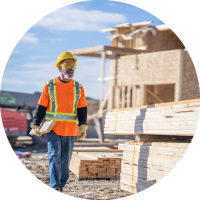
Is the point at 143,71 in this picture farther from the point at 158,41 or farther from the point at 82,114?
the point at 82,114

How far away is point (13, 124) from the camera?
48.5ft

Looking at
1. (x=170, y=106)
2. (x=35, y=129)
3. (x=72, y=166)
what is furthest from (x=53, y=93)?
(x=72, y=166)

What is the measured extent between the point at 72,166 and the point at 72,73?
3.39m

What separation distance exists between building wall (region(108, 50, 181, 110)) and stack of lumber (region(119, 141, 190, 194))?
436 inches

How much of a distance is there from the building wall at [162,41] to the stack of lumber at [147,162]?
49.8 ft

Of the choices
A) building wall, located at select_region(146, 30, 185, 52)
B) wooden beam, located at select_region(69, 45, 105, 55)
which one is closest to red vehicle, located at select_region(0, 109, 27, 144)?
wooden beam, located at select_region(69, 45, 105, 55)

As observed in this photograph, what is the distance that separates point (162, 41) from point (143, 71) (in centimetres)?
411

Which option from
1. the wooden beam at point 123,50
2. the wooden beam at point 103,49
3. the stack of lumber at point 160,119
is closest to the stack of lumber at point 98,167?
the stack of lumber at point 160,119

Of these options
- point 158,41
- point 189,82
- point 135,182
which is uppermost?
point 158,41

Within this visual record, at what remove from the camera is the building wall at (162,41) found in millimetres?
20859

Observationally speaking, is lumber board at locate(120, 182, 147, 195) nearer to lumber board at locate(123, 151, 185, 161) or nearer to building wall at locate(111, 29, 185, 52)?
lumber board at locate(123, 151, 185, 161)

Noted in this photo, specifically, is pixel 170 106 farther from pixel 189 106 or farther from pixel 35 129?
pixel 35 129

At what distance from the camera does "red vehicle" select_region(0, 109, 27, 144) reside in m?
14.5

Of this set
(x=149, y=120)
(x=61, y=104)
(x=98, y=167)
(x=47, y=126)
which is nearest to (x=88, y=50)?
(x=98, y=167)
